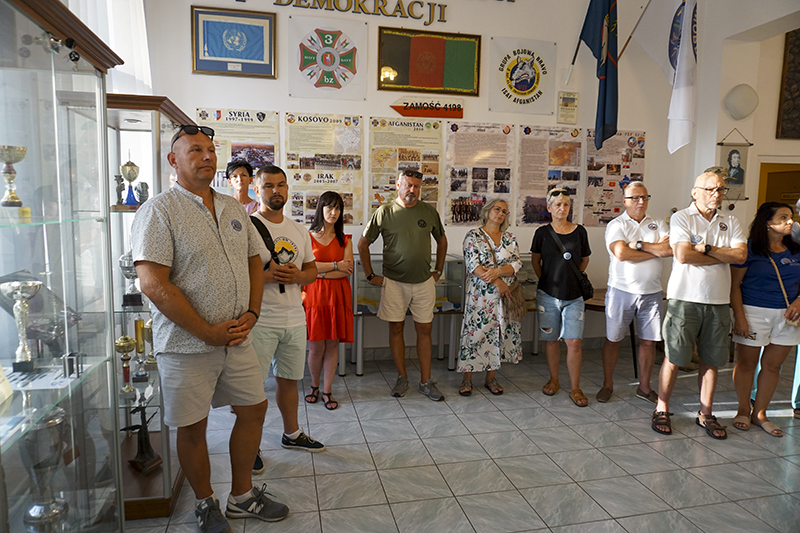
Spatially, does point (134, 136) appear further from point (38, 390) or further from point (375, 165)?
point (375, 165)

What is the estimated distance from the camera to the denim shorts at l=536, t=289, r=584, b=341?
4.02 meters

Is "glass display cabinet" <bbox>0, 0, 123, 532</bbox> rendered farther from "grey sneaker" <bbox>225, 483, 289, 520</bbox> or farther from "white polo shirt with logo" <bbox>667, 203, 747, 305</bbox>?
"white polo shirt with logo" <bbox>667, 203, 747, 305</bbox>

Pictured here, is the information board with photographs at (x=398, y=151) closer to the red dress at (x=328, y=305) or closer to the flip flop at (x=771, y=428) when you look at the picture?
the red dress at (x=328, y=305)

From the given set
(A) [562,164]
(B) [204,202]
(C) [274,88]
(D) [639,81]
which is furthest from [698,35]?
(B) [204,202]

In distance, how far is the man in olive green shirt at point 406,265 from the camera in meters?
4.02

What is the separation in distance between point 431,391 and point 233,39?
3471 millimetres

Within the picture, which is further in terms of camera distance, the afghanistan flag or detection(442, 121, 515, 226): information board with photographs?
detection(442, 121, 515, 226): information board with photographs

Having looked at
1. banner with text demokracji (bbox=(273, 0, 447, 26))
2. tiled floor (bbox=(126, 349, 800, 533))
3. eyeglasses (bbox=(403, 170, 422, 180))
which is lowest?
tiled floor (bbox=(126, 349, 800, 533))

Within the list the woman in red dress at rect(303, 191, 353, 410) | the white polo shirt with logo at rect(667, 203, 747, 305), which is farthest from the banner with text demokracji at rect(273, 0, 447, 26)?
the white polo shirt with logo at rect(667, 203, 747, 305)

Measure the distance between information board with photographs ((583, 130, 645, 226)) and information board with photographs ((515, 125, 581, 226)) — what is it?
0.50 feet

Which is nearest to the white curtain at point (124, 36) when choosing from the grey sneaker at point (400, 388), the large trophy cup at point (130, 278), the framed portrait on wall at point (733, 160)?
the large trophy cup at point (130, 278)

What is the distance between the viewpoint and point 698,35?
5.44 metres

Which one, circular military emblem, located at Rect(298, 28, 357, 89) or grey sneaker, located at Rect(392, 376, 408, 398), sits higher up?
circular military emblem, located at Rect(298, 28, 357, 89)

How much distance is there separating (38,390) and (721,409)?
4362 mm
